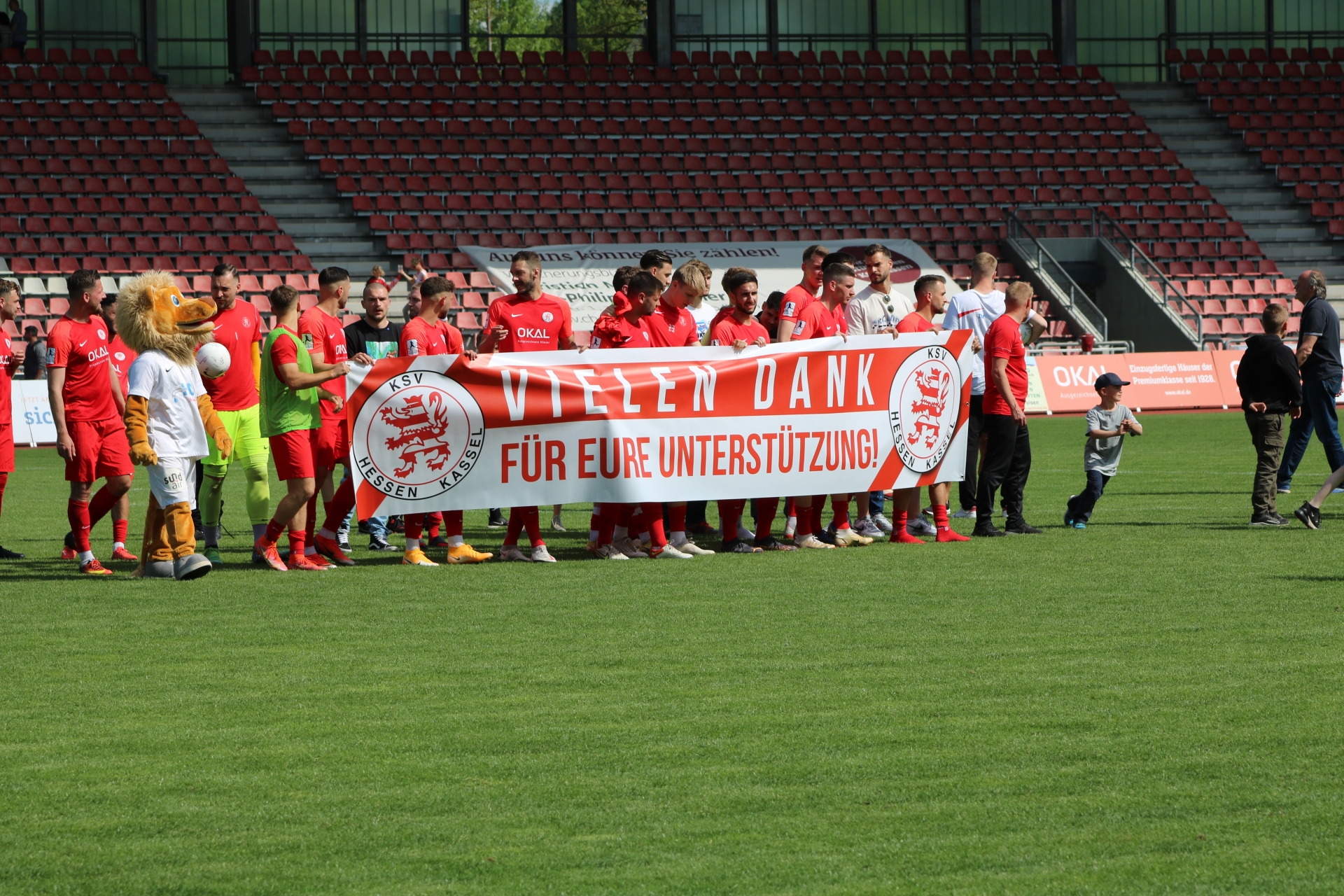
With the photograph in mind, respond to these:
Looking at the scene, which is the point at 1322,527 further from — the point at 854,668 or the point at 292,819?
the point at 292,819

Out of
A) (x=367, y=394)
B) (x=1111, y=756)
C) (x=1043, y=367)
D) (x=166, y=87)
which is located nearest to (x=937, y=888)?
(x=1111, y=756)

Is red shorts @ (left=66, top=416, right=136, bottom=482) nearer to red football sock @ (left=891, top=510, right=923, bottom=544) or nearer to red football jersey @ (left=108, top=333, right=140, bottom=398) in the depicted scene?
red football jersey @ (left=108, top=333, right=140, bottom=398)

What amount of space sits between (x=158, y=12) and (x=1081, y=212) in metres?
21.6

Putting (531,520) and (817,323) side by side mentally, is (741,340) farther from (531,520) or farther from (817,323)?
(531,520)

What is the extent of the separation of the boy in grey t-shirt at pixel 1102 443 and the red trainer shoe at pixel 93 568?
678 cm

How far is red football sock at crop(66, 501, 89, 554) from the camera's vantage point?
A: 10305 mm

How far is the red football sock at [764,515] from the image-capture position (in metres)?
11.0

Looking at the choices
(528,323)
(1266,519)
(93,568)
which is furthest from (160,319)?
(1266,519)

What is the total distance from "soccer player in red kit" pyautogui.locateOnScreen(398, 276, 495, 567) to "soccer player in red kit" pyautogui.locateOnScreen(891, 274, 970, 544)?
9.36 feet

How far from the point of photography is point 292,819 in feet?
14.5

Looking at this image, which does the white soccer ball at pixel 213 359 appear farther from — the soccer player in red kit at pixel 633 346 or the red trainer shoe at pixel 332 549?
the soccer player in red kit at pixel 633 346

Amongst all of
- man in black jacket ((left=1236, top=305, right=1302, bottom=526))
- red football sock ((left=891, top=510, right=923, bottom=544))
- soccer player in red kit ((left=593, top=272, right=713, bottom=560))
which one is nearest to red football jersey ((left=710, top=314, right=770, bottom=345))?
soccer player in red kit ((left=593, top=272, right=713, bottom=560))

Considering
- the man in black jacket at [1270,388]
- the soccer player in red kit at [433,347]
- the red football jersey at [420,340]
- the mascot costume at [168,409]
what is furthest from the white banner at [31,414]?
the man in black jacket at [1270,388]

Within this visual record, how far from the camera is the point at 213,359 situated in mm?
9734
